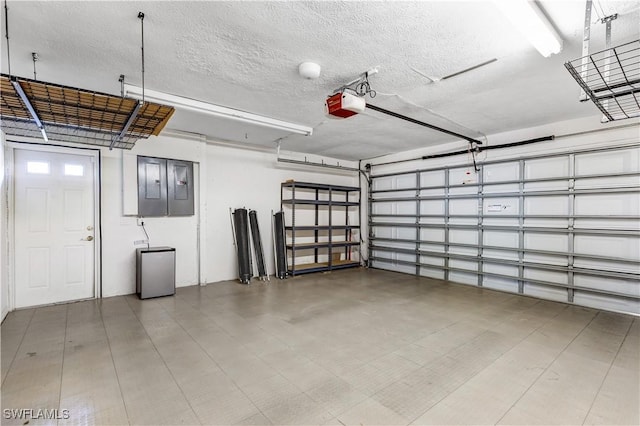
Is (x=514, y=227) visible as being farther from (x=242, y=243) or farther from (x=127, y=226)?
(x=127, y=226)

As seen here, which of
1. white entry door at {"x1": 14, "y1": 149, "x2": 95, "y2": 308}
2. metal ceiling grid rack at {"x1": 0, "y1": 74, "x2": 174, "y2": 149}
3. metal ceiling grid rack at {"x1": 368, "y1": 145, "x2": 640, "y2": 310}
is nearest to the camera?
metal ceiling grid rack at {"x1": 0, "y1": 74, "x2": 174, "y2": 149}

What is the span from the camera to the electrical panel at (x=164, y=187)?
4965 millimetres

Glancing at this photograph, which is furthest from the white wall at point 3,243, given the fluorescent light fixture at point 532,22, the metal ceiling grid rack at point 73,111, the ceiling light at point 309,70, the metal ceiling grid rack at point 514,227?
the metal ceiling grid rack at point 514,227

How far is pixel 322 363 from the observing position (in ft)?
8.67

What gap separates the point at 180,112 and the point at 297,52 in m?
2.40

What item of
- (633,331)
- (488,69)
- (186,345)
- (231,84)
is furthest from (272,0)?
(633,331)

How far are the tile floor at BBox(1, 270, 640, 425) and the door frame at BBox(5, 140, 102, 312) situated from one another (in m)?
0.39

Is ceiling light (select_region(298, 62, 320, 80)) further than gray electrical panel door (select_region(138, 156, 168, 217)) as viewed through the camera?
No

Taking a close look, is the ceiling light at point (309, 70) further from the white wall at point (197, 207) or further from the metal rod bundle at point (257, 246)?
the metal rod bundle at point (257, 246)

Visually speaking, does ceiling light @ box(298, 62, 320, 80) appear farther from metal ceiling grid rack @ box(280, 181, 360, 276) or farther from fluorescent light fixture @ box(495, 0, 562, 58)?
metal ceiling grid rack @ box(280, 181, 360, 276)

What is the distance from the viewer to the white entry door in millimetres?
4098

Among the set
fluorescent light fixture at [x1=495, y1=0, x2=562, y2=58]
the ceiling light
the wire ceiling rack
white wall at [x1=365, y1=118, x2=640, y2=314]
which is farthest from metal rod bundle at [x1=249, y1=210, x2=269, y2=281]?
the wire ceiling rack

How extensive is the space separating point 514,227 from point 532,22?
4.02 metres

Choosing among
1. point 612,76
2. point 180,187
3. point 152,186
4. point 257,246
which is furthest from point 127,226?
point 612,76
